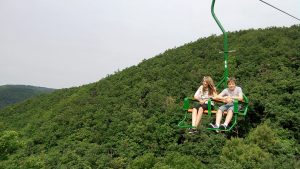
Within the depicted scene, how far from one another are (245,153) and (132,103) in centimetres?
1252

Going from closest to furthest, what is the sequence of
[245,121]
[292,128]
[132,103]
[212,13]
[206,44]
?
[212,13]
[292,128]
[245,121]
[132,103]
[206,44]

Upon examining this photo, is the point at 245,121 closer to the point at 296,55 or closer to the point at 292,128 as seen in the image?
the point at 292,128

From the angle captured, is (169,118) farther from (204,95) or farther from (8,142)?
(204,95)

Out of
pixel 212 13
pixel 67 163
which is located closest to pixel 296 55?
pixel 67 163

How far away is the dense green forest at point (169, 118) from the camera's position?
Result: 26000mm

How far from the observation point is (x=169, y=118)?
31.5 m

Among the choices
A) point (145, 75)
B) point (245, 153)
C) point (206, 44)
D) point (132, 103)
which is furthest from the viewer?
point (206, 44)

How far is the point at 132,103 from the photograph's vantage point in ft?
116

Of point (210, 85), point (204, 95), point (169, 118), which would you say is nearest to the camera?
point (210, 85)

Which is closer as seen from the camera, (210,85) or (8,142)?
(210,85)

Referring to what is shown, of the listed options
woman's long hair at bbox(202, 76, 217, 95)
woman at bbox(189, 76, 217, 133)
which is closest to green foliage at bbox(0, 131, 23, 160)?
woman at bbox(189, 76, 217, 133)

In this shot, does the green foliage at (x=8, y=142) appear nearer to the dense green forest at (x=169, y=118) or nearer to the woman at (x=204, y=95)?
the dense green forest at (x=169, y=118)

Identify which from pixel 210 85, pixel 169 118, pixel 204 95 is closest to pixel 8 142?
pixel 169 118

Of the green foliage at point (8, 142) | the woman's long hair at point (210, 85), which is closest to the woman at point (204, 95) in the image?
the woman's long hair at point (210, 85)
